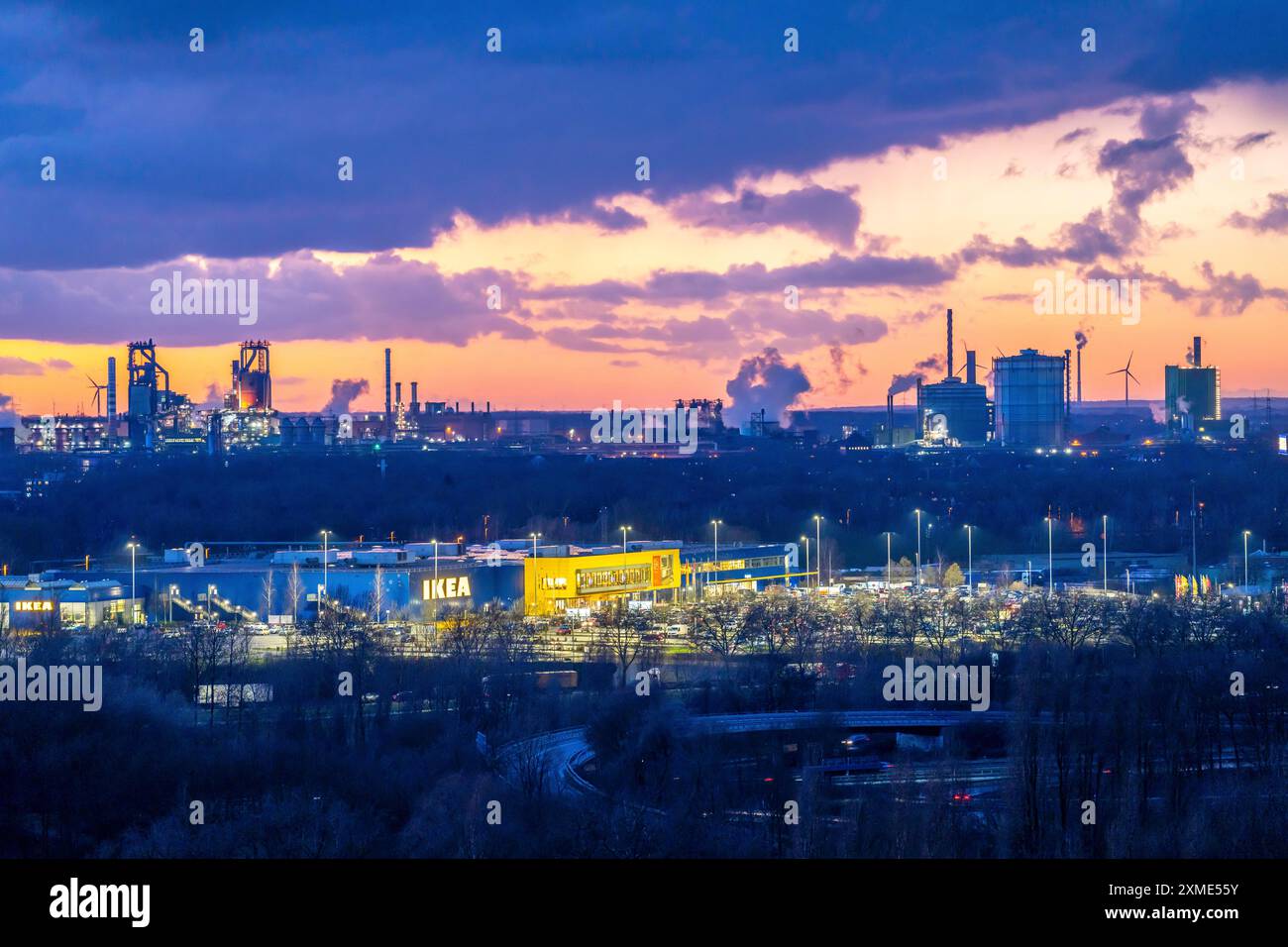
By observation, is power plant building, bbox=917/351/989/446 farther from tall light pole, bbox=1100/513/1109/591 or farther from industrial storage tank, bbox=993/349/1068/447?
tall light pole, bbox=1100/513/1109/591
